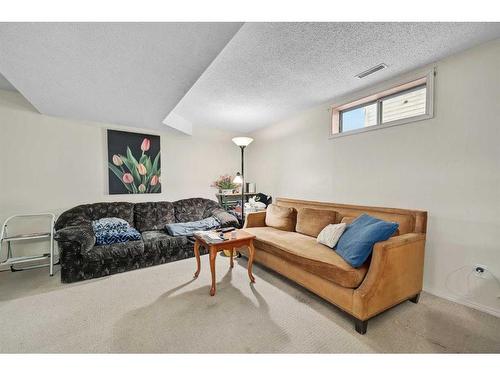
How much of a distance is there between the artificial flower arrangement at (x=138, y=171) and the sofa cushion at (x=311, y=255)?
7.13ft

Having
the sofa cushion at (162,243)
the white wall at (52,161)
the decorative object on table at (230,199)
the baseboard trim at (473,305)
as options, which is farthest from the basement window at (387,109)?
the white wall at (52,161)

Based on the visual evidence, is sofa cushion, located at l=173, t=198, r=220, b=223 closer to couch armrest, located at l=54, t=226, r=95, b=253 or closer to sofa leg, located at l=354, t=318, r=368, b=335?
couch armrest, located at l=54, t=226, r=95, b=253

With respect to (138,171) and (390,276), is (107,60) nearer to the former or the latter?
(138,171)

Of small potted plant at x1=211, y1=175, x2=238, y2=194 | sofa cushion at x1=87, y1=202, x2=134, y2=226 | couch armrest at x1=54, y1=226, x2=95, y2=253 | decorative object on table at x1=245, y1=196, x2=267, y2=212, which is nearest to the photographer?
couch armrest at x1=54, y1=226, x2=95, y2=253

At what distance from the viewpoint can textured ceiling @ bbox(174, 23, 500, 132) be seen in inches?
61.7

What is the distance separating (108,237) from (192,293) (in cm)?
138

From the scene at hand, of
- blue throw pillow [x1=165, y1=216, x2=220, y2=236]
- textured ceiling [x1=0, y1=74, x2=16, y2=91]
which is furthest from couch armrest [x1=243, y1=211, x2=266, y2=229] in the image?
textured ceiling [x1=0, y1=74, x2=16, y2=91]

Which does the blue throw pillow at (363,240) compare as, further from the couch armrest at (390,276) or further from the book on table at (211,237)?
the book on table at (211,237)

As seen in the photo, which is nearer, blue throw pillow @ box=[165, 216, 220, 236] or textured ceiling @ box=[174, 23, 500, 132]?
textured ceiling @ box=[174, 23, 500, 132]

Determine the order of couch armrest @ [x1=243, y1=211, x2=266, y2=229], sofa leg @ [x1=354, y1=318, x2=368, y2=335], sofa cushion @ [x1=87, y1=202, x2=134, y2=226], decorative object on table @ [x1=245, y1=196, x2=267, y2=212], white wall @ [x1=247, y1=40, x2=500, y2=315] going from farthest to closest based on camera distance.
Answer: decorative object on table @ [x1=245, y1=196, x2=267, y2=212] → couch armrest @ [x1=243, y1=211, x2=266, y2=229] → sofa cushion @ [x1=87, y1=202, x2=134, y2=226] → white wall @ [x1=247, y1=40, x2=500, y2=315] → sofa leg @ [x1=354, y1=318, x2=368, y2=335]

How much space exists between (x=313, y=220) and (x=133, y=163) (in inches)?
120

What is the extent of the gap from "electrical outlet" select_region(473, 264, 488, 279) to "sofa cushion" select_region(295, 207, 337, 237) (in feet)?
4.18
